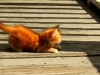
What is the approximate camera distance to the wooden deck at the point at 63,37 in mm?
3523

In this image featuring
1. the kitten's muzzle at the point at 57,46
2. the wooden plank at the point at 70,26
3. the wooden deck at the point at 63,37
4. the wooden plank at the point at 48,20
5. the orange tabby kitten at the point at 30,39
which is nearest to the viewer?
the wooden deck at the point at 63,37

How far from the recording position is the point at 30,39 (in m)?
3.99

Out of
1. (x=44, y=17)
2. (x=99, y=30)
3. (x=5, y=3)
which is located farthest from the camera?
(x=5, y=3)

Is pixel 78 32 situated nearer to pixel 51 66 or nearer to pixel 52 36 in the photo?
pixel 52 36

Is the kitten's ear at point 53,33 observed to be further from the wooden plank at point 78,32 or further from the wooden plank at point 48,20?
the wooden plank at point 48,20

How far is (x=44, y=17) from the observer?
227 inches

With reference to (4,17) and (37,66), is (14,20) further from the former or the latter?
(37,66)

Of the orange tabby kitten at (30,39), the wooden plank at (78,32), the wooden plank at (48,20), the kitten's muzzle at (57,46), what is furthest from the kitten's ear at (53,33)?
the wooden plank at (48,20)

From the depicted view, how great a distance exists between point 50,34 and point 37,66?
21.7 inches

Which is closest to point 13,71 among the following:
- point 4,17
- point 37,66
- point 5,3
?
point 37,66

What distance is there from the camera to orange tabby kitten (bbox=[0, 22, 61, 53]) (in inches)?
156

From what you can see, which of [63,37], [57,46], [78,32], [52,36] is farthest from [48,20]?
[52,36]

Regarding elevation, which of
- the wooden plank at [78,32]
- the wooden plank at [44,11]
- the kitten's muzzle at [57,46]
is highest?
the kitten's muzzle at [57,46]

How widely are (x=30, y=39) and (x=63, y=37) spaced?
765 mm
